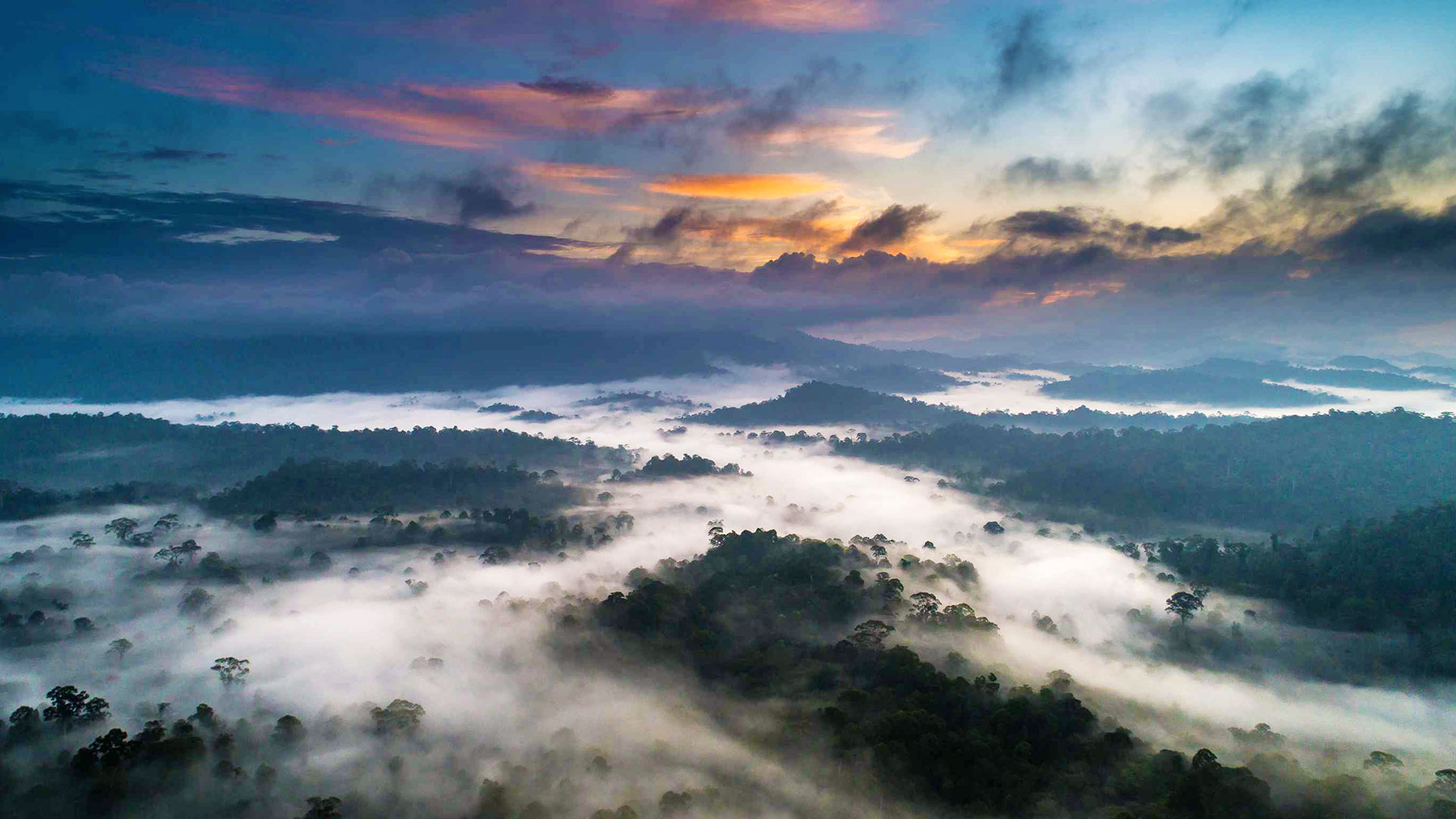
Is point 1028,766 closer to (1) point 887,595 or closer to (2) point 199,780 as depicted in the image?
(1) point 887,595

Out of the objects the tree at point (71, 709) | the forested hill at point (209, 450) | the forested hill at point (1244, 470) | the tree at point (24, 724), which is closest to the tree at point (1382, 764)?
the forested hill at point (1244, 470)

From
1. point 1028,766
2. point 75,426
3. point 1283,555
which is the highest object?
point 1283,555

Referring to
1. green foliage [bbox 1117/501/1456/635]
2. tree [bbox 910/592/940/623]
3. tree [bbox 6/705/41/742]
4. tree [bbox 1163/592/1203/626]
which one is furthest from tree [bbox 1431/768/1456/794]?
tree [bbox 6/705/41/742]

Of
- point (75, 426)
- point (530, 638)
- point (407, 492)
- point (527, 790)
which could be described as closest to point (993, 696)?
point (527, 790)

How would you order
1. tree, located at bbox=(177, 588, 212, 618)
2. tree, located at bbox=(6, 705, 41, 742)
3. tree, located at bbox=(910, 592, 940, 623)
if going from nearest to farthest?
tree, located at bbox=(6, 705, 41, 742), tree, located at bbox=(910, 592, 940, 623), tree, located at bbox=(177, 588, 212, 618)

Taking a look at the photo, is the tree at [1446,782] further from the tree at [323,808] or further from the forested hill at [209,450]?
the forested hill at [209,450]

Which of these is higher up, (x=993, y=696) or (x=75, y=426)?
(x=993, y=696)

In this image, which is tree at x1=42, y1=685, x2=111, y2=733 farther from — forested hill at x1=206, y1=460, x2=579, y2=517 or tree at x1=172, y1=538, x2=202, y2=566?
forested hill at x1=206, y1=460, x2=579, y2=517
